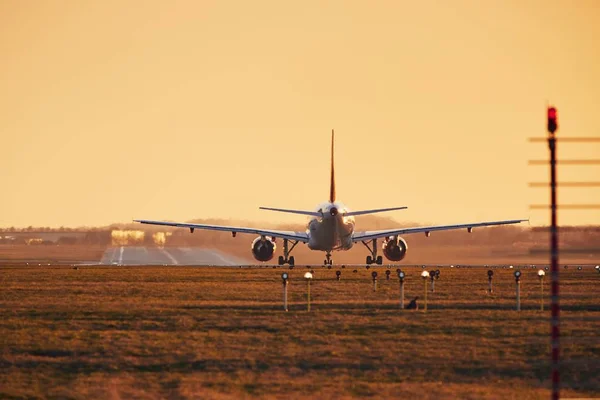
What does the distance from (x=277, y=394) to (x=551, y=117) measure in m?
10.3

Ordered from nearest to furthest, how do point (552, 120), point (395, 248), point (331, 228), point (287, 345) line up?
point (552, 120) → point (287, 345) → point (331, 228) → point (395, 248)

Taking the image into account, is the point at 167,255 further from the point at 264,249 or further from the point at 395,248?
the point at 395,248

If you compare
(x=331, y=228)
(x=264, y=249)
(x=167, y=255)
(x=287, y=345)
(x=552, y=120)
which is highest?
(x=331, y=228)

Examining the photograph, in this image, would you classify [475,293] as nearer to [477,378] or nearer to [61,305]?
[61,305]

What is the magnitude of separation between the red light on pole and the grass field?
9050 millimetres

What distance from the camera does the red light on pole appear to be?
17.8 metres

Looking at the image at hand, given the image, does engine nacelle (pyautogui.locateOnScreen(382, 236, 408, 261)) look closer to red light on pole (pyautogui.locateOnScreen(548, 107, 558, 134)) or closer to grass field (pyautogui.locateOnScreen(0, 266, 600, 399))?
grass field (pyautogui.locateOnScreen(0, 266, 600, 399))

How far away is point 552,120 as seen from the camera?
1789 cm

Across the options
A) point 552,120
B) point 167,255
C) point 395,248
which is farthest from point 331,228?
point 552,120

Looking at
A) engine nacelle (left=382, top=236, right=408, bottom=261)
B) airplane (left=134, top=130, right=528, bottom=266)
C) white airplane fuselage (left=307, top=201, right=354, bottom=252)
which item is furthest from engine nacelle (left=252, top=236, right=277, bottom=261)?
engine nacelle (left=382, top=236, right=408, bottom=261)

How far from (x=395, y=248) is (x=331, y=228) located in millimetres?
11948

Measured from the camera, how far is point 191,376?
28.0m

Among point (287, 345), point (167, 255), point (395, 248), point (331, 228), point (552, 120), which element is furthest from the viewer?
point (167, 255)

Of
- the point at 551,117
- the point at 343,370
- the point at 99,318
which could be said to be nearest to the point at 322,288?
the point at 99,318
